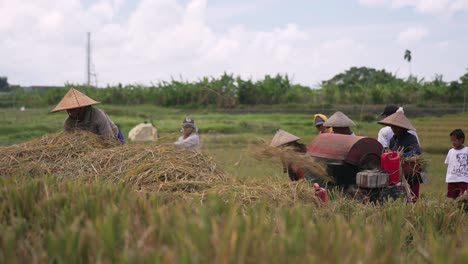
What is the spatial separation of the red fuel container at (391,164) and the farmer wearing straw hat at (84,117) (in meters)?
2.84

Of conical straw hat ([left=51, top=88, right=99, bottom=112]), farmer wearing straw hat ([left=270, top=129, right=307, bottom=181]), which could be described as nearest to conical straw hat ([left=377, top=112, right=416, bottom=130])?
farmer wearing straw hat ([left=270, top=129, right=307, bottom=181])

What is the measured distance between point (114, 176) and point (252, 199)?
1273 millimetres

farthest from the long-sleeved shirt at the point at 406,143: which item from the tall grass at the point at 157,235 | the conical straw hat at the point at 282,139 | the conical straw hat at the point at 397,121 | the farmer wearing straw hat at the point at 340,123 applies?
the tall grass at the point at 157,235

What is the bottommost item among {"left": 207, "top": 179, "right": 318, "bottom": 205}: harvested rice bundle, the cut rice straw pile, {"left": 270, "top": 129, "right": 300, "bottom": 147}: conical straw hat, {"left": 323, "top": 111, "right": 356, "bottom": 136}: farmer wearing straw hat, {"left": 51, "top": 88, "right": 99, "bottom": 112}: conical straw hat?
{"left": 207, "top": 179, "right": 318, "bottom": 205}: harvested rice bundle

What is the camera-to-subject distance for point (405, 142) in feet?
21.7

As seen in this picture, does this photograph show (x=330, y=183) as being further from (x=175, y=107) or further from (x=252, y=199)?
(x=175, y=107)

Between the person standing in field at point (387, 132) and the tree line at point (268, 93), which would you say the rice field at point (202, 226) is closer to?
the person standing in field at point (387, 132)

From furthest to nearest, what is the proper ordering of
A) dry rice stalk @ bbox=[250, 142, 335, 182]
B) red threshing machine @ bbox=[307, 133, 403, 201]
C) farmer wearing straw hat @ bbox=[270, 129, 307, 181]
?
1. farmer wearing straw hat @ bbox=[270, 129, 307, 181]
2. dry rice stalk @ bbox=[250, 142, 335, 182]
3. red threshing machine @ bbox=[307, 133, 403, 201]

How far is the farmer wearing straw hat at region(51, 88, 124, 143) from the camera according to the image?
6.52m

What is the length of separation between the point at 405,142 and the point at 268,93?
99.0ft

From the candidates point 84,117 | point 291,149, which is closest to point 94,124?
point 84,117

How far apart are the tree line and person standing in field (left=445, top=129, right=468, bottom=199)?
76.7 feet

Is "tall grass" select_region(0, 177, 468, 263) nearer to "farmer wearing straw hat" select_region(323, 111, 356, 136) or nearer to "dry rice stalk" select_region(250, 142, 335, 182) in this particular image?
"dry rice stalk" select_region(250, 142, 335, 182)

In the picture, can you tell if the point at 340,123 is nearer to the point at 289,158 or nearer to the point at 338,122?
the point at 338,122
